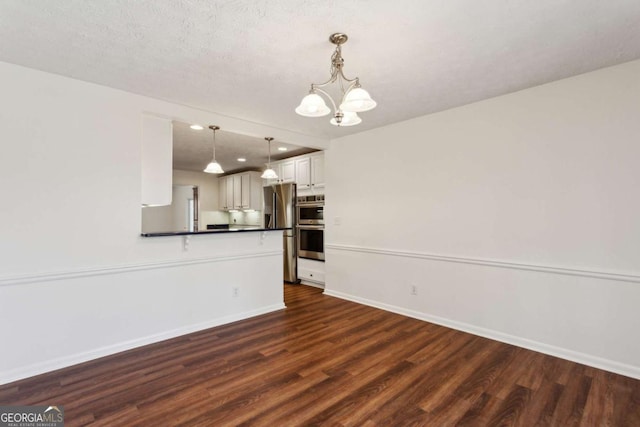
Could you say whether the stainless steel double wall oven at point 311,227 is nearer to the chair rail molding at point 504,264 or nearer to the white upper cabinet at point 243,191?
the chair rail molding at point 504,264

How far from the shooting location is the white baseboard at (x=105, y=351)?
232 cm

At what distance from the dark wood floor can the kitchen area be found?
173 centimetres

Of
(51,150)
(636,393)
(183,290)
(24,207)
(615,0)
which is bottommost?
(636,393)

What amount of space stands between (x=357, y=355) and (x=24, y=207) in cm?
298

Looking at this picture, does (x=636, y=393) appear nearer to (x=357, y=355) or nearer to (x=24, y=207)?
(x=357, y=355)

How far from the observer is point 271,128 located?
3.97 metres

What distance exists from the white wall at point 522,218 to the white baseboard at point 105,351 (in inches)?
77.9

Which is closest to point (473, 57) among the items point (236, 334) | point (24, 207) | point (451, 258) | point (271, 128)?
point (451, 258)

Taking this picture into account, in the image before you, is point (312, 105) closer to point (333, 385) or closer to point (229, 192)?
point (333, 385)

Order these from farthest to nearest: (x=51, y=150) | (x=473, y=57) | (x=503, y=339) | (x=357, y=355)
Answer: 1. (x=503, y=339)
2. (x=357, y=355)
3. (x=51, y=150)
4. (x=473, y=57)

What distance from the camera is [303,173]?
5375 mm

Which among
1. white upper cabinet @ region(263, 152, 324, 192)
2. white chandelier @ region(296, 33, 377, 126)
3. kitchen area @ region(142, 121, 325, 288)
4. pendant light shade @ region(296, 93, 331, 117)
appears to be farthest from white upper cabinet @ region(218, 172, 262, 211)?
pendant light shade @ region(296, 93, 331, 117)

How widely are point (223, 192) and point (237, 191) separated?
2.33 ft

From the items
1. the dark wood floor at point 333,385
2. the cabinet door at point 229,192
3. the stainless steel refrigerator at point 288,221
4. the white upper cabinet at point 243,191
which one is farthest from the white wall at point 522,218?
the cabinet door at point 229,192
